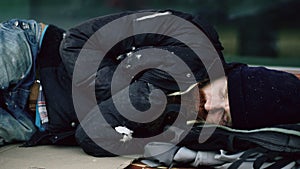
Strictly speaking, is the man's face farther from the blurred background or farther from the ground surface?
the blurred background

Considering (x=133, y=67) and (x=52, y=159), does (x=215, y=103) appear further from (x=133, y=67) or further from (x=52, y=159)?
(x=52, y=159)

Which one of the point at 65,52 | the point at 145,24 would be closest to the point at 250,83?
the point at 145,24

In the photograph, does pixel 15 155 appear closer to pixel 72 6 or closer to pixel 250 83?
pixel 250 83

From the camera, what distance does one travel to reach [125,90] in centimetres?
182

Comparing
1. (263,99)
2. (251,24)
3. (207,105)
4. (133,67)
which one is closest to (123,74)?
(133,67)

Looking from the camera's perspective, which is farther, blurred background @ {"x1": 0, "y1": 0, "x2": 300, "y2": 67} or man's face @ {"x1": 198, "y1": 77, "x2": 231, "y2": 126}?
blurred background @ {"x1": 0, "y1": 0, "x2": 300, "y2": 67}

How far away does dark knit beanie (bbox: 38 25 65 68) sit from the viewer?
6.81ft

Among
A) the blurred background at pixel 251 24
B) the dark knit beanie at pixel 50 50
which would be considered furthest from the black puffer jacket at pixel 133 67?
the blurred background at pixel 251 24

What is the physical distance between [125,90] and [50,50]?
437mm

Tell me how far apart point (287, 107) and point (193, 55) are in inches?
14.0

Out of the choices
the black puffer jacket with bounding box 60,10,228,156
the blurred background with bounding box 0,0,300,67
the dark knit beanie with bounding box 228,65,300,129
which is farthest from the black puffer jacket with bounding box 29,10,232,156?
the blurred background with bounding box 0,0,300,67

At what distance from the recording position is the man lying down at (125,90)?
179 cm

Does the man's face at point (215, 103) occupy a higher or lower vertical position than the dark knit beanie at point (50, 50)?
lower

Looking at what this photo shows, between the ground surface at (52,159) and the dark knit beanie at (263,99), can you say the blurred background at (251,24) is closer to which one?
the dark knit beanie at (263,99)
